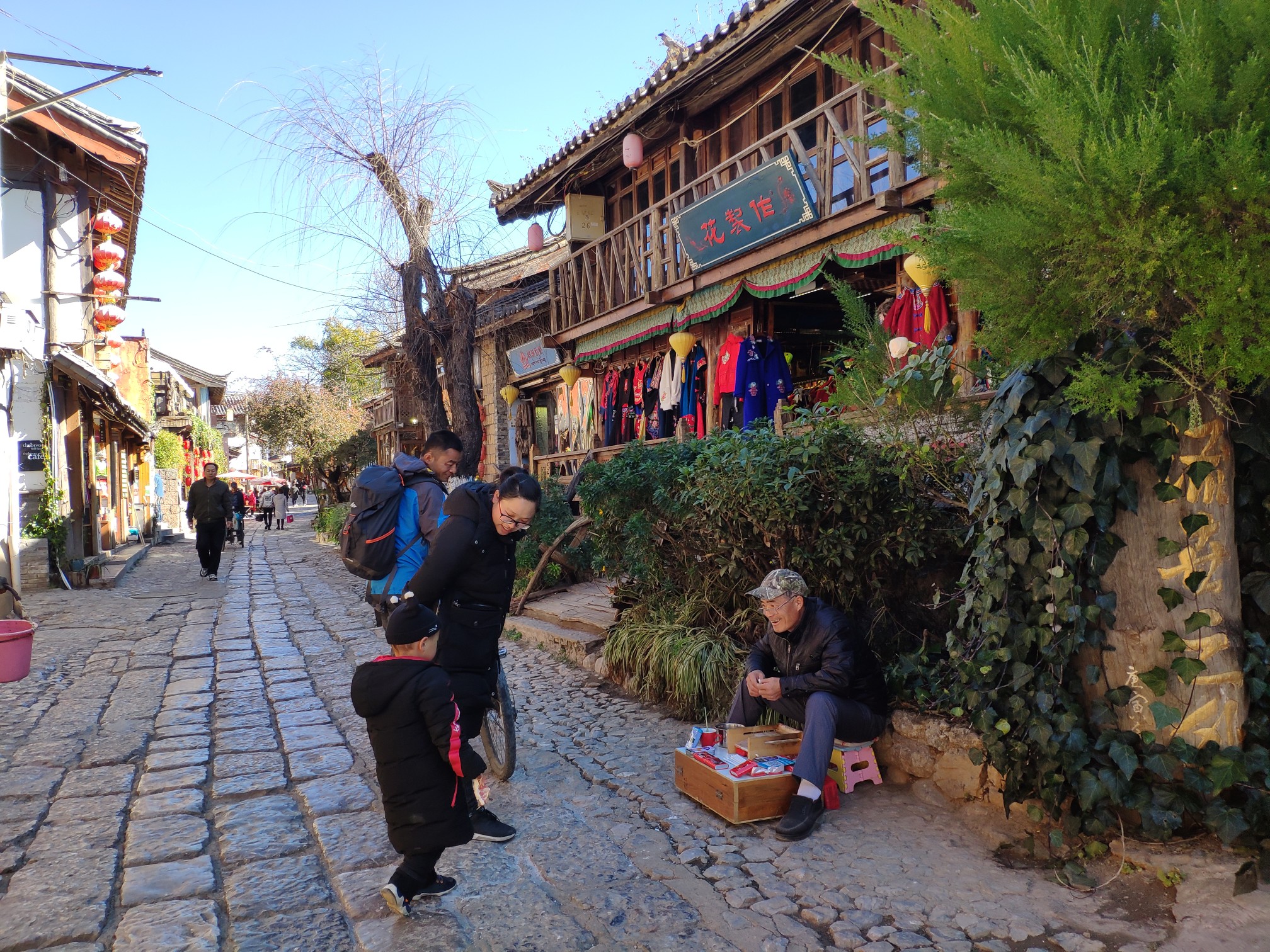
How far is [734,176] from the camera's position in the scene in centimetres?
1078

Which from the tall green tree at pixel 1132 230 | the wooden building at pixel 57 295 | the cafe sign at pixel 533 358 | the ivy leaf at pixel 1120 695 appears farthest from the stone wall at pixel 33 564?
the ivy leaf at pixel 1120 695

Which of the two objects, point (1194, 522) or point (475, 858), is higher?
point (1194, 522)

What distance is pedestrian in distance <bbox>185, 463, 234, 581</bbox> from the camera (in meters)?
12.7

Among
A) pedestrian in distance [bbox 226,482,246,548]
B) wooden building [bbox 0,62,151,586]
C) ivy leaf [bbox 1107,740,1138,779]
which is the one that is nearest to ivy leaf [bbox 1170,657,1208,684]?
ivy leaf [bbox 1107,740,1138,779]

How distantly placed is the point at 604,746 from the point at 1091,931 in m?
2.79

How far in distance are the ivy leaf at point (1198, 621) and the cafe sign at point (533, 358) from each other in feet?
42.6

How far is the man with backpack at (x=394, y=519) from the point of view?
4.39m

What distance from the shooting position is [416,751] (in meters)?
3.02

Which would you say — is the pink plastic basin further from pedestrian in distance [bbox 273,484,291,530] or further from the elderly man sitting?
pedestrian in distance [bbox 273,484,291,530]

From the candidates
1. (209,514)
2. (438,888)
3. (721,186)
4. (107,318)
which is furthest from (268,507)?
(438,888)

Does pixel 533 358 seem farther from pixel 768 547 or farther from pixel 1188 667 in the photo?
pixel 1188 667

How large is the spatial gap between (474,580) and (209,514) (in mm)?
10688

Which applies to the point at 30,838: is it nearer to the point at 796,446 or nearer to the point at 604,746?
the point at 604,746

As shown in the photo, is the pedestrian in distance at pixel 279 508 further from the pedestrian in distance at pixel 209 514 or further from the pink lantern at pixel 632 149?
the pink lantern at pixel 632 149
